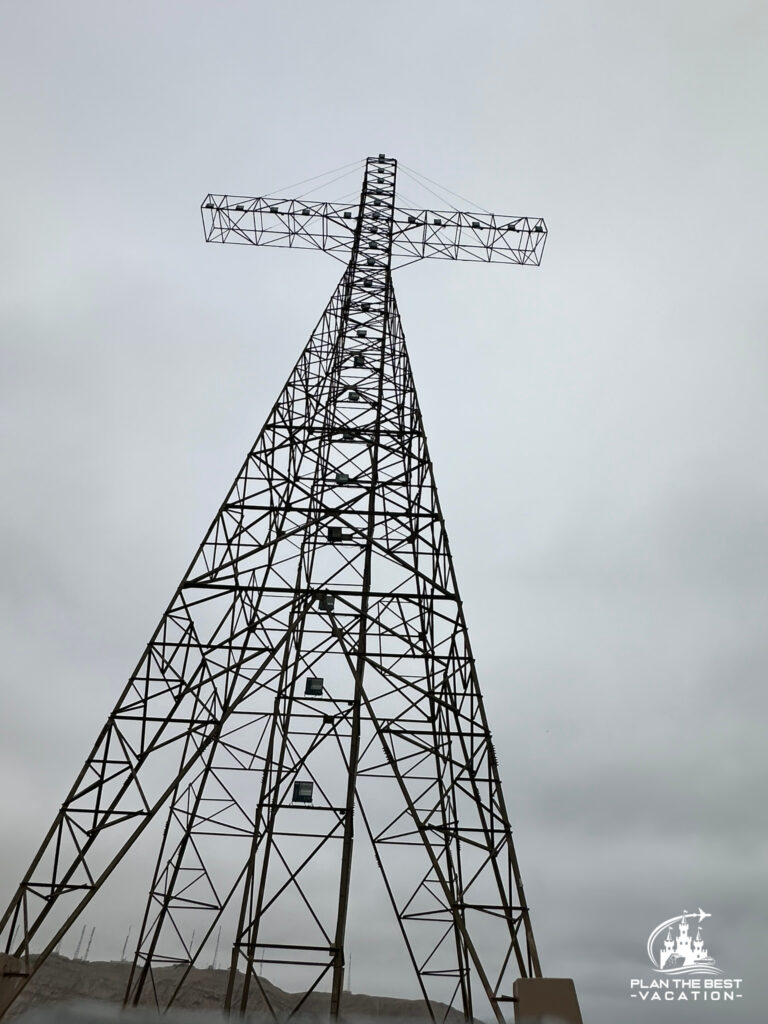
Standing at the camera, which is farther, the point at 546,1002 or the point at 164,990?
the point at 164,990

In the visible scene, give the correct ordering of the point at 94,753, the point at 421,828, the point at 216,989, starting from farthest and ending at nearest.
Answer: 1. the point at 216,989
2. the point at 94,753
3. the point at 421,828

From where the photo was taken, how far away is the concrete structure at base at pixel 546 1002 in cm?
1398

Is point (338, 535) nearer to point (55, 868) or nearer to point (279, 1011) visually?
point (55, 868)

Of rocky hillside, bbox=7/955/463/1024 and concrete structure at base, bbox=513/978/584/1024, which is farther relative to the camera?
rocky hillside, bbox=7/955/463/1024

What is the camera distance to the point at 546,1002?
14156mm

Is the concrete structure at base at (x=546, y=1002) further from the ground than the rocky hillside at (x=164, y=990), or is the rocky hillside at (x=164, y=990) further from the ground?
the rocky hillside at (x=164, y=990)

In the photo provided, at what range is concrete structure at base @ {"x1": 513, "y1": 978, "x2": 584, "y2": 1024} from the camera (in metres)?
14.0

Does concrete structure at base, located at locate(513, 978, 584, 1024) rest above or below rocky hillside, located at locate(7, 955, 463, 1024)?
below

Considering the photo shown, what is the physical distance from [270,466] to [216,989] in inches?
1478

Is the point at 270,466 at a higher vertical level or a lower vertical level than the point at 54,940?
higher

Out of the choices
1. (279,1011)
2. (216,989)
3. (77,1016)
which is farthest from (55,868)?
(216,989)

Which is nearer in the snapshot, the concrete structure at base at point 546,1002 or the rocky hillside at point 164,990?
the concrete structure at base at point 546,1002

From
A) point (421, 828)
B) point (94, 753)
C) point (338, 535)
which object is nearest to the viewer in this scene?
point (421, 828)

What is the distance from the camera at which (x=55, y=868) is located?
1595 cm
